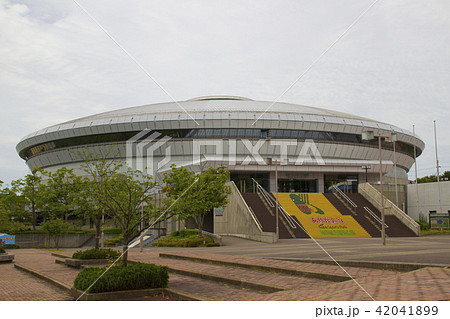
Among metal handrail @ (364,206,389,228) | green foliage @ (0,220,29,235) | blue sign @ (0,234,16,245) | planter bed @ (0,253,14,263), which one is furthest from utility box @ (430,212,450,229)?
green foliage @ (0,220,29,235)

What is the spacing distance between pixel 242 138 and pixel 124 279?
44846 mm

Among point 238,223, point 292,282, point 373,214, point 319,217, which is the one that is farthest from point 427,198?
point 292,282

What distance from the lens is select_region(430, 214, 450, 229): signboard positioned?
124 feet

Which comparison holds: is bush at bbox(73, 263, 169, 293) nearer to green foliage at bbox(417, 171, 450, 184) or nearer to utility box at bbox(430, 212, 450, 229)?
utility box at bbox(430, 212, 450, 229)

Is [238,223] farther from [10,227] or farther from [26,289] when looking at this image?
[26,289]


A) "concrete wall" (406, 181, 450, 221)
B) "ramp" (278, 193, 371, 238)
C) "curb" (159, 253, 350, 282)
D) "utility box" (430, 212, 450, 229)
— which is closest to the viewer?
"curb" (159, 253, 350, 282)

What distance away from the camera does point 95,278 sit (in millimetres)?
9523

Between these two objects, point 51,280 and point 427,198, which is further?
point 427,198

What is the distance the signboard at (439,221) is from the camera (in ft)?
124

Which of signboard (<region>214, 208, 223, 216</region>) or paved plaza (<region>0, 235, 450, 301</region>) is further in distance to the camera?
signboard (<region>214, 208, 223, 216</region>)

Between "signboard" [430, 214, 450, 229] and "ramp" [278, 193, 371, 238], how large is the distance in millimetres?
8002

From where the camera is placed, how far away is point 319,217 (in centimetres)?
3678

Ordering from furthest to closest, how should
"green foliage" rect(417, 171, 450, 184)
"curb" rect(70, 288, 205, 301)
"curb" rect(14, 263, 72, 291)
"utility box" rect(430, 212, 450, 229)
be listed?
"green foliage" rect(417, 171, 450, 184) < "utility box" rect(430, 212, 450, 229) < "curb" rect(14, 263, 72, 291) < "curb" rect(70, 288, 205, 301)

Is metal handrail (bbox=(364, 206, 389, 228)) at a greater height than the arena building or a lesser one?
lesser
